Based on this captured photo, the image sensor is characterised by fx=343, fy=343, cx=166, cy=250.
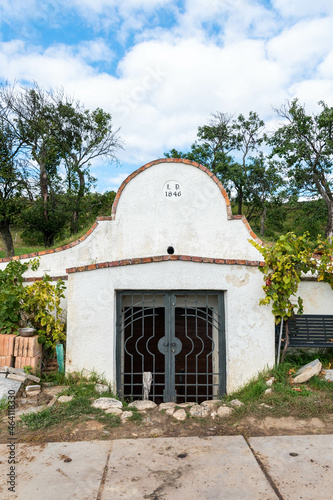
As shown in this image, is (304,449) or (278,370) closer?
(304,449)

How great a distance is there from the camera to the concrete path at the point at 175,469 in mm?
3191

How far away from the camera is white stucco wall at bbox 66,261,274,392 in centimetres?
583

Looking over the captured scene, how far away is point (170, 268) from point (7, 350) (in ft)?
10.6

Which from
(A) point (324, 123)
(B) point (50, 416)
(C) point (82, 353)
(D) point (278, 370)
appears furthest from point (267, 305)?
(A) point (324, 123)

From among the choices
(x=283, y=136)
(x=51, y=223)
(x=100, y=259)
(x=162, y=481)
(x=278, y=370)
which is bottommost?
(x=162, y=481)

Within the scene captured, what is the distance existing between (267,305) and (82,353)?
130 inches

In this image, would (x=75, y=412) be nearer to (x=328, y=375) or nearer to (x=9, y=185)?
(x=328, y=375)

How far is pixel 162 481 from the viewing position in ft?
11.1

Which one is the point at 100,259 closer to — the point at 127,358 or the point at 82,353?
the point at 127,358

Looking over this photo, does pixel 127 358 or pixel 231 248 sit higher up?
pixel 231 248

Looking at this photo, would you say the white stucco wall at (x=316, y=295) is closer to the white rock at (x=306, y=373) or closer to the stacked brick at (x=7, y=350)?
the white rock at (x=306, y=373)

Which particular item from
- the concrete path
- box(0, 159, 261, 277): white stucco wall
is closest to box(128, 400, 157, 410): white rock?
the concrete path

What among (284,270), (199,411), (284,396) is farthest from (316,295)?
(199,411)

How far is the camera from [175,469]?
11.7 feet
